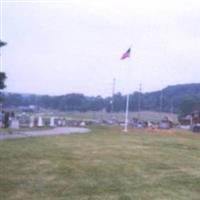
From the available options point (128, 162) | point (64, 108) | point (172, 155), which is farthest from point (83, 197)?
point (64, 108)

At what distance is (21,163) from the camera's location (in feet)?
49.4

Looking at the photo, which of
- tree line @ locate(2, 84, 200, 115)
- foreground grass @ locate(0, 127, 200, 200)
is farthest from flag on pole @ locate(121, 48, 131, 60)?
tree line @ locate(2, 84, 200, 115)

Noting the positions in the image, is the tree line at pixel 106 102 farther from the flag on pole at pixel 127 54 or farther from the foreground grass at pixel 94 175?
the foreground grass at pixel 94 175

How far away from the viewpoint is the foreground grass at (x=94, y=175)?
11.4 metres

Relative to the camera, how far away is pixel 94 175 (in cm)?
1367

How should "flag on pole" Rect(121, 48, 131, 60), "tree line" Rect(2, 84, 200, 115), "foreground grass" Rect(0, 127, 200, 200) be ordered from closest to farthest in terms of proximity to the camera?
"foreground grass" Rect(0, 127, 200, 200) < "flag on pole" Rect(121, 48, 131, 60) < "tree line" Rect(2, 84, 200, 115)

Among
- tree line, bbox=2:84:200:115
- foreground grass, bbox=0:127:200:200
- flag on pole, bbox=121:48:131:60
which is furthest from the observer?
tree line, bbox=2:84:200:115

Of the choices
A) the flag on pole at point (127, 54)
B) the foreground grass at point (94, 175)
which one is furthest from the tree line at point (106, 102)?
the foreground grass at point (94, 175)

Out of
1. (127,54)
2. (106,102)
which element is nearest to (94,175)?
(127,54)

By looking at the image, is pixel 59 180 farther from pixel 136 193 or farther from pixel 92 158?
pixel 92 158

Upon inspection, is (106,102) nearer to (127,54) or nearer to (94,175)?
(127,54)

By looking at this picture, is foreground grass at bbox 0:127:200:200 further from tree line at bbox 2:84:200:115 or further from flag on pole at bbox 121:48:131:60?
tree line at bbox 2:84:200:115

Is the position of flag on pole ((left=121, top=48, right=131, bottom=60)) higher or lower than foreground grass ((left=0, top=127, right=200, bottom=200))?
higher

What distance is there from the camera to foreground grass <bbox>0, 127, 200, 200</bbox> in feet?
37.4
